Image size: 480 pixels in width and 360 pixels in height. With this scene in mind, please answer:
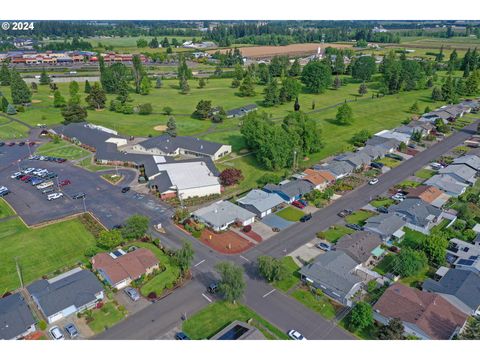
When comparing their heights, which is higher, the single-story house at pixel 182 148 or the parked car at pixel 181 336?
the single-story house at pixel 182 148

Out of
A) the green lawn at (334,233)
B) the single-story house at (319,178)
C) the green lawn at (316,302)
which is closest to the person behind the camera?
the green lawn at (316,302)

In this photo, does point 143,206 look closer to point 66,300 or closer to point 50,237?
point 50,237

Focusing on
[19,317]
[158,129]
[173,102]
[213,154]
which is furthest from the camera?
[173,102]

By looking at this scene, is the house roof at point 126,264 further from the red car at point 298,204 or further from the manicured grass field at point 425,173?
the manicured grass field at point 425,173

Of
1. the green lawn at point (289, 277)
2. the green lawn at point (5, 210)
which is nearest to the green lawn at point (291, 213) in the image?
the green lawn at point (289, 277)

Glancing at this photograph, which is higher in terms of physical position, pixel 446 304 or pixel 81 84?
pixel 81 84

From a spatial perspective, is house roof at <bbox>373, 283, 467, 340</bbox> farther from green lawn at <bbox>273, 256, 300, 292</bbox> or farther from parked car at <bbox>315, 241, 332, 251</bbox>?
parked car at <bbox>315, 241, 332, 251</bbox>

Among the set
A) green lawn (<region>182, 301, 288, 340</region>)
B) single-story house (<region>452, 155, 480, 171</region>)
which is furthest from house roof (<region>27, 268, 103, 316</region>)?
single-story house (<region>452, 155, 480, 171</region>)

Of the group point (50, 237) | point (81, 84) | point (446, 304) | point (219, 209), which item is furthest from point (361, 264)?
point (81, 84)
